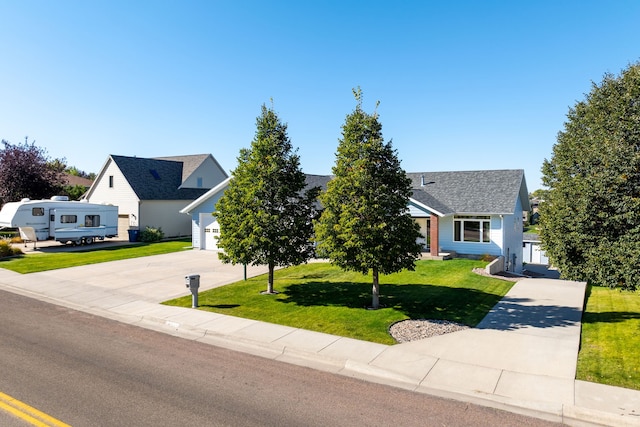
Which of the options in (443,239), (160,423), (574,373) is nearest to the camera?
(160,423)

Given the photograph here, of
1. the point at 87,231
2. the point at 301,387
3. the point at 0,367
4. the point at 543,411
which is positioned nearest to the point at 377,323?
the point at 301,387

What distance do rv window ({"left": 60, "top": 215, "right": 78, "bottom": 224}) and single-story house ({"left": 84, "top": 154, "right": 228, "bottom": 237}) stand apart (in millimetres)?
5050

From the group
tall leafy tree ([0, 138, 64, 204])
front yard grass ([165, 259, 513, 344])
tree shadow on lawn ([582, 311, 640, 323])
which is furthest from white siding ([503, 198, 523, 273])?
tall leafy tree ([0, 138, 64, 204])

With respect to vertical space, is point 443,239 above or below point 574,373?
above

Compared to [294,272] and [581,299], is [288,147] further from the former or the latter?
[581,299]

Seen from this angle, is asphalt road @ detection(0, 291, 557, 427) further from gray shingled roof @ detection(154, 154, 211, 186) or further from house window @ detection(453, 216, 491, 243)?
gray shingled roof @ detection(154, 154, 211, 186)

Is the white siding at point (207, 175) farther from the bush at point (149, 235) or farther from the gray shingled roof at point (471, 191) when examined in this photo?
the gray shingled roof at point (471, 191)

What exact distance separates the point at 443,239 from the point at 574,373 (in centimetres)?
1864

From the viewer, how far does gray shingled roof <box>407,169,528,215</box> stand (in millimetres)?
25500

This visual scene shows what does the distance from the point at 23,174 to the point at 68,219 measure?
32.6 feet

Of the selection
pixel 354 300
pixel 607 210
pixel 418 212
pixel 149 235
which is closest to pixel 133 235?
pixel 149 235

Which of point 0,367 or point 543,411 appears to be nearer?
point 543,411

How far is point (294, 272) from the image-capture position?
20.4 meters

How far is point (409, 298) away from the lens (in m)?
14.8
